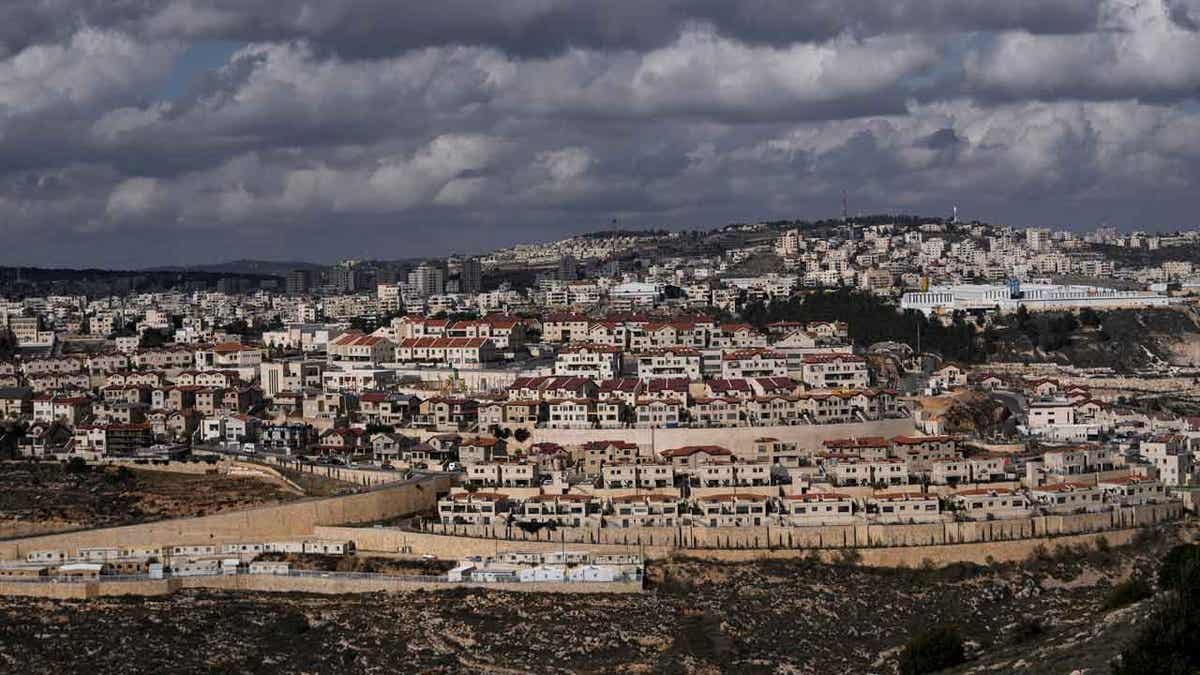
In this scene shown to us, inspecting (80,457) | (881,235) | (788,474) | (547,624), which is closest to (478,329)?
(80,457)

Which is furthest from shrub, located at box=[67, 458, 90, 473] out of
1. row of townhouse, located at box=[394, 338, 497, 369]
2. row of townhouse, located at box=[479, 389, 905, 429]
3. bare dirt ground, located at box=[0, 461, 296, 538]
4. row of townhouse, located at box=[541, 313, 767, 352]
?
row of townhouse, located at box=[541, 313, 767, 352]

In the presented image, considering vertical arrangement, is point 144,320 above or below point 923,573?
above

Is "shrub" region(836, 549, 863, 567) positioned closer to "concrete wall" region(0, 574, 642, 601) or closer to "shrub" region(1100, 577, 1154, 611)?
"concrete wall" region(0, 574, 642, 601)

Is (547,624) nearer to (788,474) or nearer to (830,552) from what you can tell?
(830,552)

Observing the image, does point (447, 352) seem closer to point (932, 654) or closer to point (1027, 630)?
point (1027, 630)

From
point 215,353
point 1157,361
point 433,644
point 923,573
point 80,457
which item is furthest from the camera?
point 1157,361

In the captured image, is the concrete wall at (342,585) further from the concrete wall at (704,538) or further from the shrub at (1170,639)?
the shrub at (1170,639)

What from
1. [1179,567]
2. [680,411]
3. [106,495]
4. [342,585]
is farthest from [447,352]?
[1179,567]
